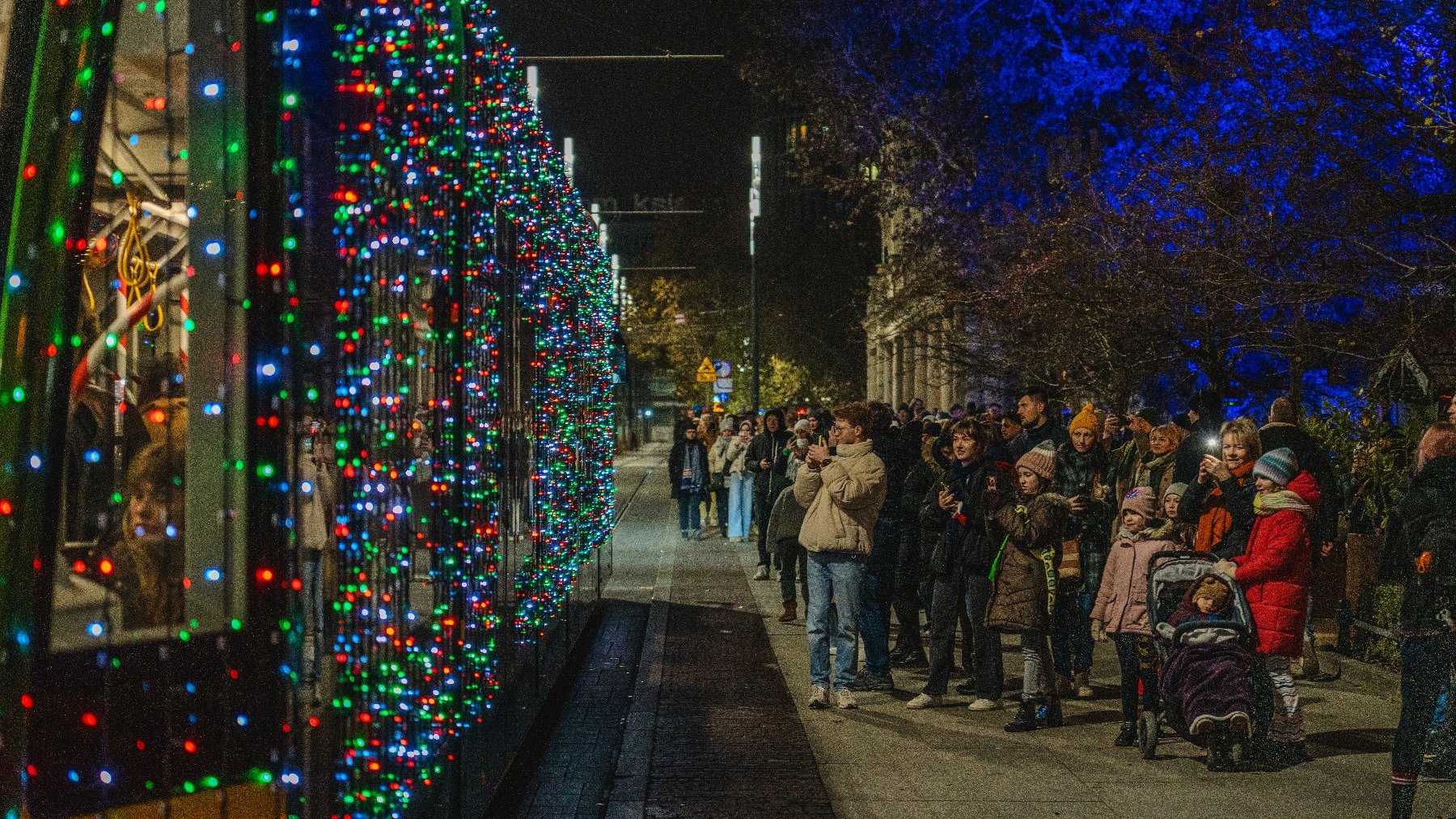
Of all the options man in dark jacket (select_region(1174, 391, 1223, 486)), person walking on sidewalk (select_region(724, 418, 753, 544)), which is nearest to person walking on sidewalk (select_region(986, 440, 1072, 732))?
man in dark jacket (select_region(1174, 391, 1223, 486))

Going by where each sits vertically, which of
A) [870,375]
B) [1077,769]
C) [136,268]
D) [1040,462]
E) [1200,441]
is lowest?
[1077,769]

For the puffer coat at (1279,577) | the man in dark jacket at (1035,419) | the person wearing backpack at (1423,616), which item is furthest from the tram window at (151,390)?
the man in dark jacket at (1035,419)

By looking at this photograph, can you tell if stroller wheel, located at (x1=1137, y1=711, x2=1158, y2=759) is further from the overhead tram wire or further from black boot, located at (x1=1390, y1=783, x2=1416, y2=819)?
the overhead tram wire

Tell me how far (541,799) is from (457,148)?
3447 millimetres

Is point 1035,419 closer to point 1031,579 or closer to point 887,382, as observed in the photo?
point 1031,579

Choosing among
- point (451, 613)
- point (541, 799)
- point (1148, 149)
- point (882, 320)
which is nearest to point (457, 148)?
point (451, 613)

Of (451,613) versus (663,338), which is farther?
(663,338)

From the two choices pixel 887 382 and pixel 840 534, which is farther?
pixel 887 382

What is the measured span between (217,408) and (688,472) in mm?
20160

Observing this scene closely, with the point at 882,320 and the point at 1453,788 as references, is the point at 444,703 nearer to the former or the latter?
the point at 1453,788

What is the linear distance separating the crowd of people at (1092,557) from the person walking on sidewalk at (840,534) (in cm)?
1

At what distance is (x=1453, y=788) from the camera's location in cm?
769

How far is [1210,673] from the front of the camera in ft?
25.9

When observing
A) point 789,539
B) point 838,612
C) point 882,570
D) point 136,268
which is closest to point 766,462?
point 789,539
